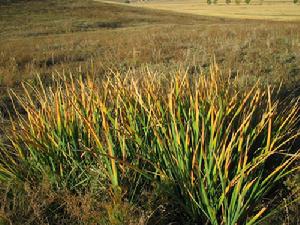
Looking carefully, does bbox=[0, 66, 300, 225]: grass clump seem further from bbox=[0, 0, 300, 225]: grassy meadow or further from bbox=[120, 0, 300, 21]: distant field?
bbox=[120, 0, 300, 21]: distant field

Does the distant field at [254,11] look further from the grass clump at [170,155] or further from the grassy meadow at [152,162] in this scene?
the grass clump at [170,155]

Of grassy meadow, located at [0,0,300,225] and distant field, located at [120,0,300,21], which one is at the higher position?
grassy meadow, located at [0,0,300,225]

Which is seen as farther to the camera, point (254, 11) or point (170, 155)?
point (254, 11)

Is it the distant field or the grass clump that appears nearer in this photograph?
the grass clump

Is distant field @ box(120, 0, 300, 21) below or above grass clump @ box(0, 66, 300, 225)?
below

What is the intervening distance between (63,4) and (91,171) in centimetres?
4071

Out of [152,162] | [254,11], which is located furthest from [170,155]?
[254,11]

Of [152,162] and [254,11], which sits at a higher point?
[152,162]

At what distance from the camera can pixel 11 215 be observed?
2.26 metres

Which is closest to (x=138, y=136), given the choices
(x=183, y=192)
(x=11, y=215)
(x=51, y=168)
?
(x=183, y=192)

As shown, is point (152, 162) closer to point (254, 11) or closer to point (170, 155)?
point (170, 155)

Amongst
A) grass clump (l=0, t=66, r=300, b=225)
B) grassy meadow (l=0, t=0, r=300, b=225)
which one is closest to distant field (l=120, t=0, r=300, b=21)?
grassy meadow (l=0, t=0, r=300, b=225)

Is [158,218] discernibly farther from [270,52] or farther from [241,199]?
[270,52]

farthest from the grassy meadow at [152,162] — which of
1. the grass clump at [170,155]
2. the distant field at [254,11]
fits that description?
the distant field at [254,11]
